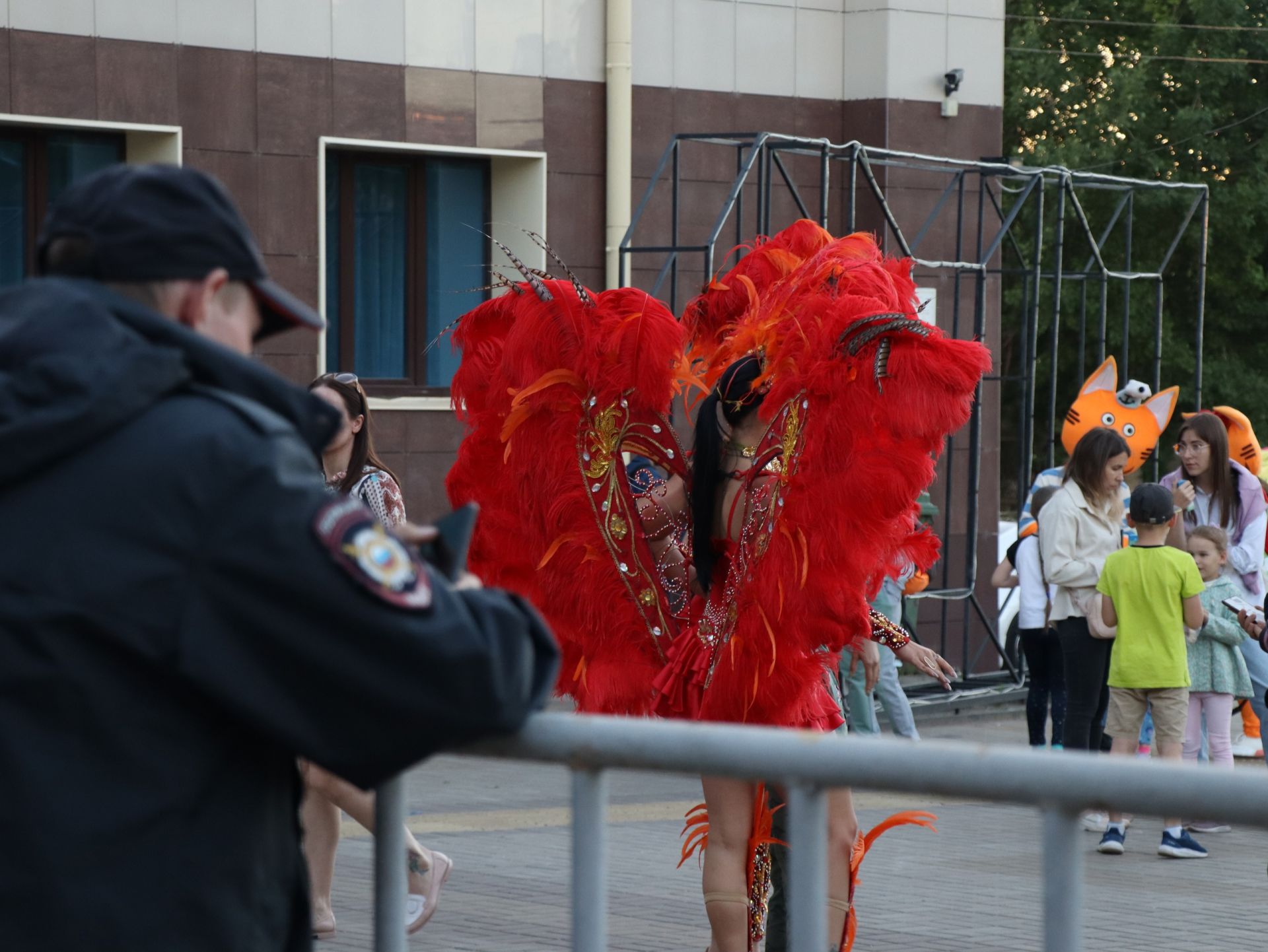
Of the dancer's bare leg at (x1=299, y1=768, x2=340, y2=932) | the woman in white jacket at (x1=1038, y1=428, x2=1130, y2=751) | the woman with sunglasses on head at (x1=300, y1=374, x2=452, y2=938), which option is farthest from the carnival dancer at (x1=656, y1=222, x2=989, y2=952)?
the woman in white jacket at (x1=1038, y1=428, x2=1130, y2=751)

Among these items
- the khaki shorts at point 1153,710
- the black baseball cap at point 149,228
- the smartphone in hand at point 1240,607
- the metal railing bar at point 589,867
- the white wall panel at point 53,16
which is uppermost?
the white wall panel at point 53,16

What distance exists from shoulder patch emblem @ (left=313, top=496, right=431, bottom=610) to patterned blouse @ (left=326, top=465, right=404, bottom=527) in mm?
4130

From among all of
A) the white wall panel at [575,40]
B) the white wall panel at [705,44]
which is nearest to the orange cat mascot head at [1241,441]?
the white wall panel at [705,44]

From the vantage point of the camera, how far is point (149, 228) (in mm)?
1946

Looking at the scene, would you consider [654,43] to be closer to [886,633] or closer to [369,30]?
[369,30]

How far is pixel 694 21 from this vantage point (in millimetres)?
13828

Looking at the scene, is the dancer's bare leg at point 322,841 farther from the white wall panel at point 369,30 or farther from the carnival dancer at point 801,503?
the white wall panel at point 369,30

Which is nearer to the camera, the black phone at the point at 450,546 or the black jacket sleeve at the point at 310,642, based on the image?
the black jacket sleeve at the point at 310,642

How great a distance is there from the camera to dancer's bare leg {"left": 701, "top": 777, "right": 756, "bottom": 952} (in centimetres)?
471

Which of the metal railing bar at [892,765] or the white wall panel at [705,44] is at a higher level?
the white wall panel at [705,44]

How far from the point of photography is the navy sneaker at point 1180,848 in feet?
25.1

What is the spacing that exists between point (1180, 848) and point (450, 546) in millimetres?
6211

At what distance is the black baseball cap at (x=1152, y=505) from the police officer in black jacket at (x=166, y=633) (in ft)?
20.4

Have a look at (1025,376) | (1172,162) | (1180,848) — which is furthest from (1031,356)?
(1172,162)
